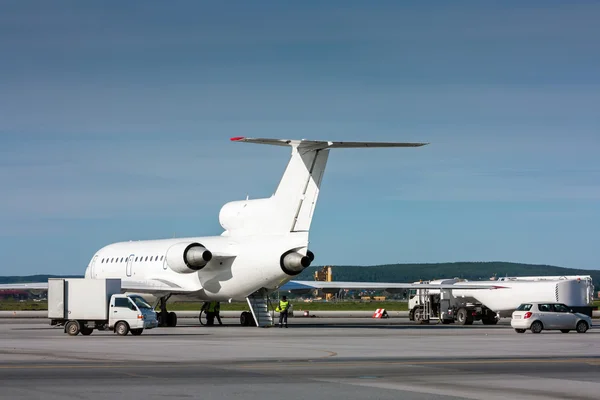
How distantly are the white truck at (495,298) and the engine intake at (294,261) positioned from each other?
1693 centimetres

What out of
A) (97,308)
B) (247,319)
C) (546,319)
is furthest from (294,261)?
(546,319)

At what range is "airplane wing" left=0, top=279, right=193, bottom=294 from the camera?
5141 centimetres

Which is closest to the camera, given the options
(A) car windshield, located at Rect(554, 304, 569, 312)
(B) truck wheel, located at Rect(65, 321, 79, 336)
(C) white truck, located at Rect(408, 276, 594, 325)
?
(B) truck wheel, located at Rect(65, 321, 79, 336)

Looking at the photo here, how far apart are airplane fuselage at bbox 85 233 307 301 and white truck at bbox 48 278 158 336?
24.2ft

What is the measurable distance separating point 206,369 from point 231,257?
2780cm

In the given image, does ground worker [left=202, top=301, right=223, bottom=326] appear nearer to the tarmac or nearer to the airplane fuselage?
the airplane fuselage

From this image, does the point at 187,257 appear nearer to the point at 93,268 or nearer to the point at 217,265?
the point at 217,265

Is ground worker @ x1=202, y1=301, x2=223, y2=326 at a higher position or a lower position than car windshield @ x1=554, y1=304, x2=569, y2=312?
lower

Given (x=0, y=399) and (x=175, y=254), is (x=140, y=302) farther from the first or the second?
(x=0, y=399)

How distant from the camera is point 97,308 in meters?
42.1

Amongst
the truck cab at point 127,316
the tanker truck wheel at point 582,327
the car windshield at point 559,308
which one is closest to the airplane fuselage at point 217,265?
the truck cab at point 127,316

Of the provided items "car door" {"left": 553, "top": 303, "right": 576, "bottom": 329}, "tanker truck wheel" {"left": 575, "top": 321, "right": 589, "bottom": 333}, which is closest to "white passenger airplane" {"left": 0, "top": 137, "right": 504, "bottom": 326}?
"car door" {"left": 553, "top": 303, "right": 576, "bottom": 329}

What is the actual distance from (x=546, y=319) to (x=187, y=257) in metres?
18.1

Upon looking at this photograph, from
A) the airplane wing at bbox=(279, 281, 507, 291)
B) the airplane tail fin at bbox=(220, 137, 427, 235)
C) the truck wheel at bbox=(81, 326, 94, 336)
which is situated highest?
the airplane tail fin at bbox=(220, 137, 427, 235)
